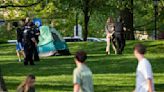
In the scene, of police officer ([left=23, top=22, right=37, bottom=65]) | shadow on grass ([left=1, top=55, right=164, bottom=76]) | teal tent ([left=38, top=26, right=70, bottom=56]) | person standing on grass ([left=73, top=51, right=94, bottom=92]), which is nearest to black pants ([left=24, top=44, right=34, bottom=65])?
police officer ([left=23, top=22, right=37, bottom=65])

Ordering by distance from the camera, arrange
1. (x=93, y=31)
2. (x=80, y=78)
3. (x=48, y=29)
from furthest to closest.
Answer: (x=93, y=31), (x=48, y=29), (x=80, y=78)

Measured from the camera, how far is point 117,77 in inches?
703

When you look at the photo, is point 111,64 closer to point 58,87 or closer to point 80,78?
point 58,87

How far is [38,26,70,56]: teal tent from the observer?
28.7 metres

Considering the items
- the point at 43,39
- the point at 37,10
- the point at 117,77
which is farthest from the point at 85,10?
the point at 117,77

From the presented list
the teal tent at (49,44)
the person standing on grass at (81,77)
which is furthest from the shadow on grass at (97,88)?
the teal tent at (49,44)

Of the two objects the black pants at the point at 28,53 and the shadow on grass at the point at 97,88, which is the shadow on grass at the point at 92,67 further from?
the shadow on grass at the point at 97,88

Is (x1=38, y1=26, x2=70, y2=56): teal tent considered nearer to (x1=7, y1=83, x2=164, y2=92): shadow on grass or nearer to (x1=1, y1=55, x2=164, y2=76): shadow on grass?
(x1=1, y1=55, x2=164, y2=76): shadow on grass

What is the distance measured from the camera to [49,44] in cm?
2902

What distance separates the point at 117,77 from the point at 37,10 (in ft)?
155

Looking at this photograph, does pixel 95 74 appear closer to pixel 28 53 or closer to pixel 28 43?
pixel 28 53

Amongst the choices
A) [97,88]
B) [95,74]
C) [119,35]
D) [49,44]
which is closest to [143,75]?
[97,88]

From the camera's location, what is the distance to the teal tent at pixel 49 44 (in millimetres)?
28734

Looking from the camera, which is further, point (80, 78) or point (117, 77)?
point (117, 77)
